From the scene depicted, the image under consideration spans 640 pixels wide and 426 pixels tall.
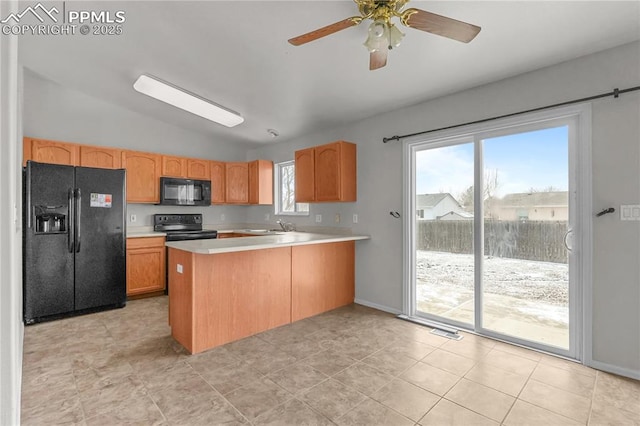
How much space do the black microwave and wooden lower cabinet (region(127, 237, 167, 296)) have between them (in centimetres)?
69

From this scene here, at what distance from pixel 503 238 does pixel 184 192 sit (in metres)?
4.58

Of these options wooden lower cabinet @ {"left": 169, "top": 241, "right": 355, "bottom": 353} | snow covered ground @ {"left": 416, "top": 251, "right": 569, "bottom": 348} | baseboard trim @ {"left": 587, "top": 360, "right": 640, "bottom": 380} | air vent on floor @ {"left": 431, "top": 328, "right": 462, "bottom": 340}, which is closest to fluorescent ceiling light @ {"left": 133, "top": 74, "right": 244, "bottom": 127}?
wooden lower cabinet @ {"left": 169, "top": 241, "right": 355, "bottom": 353}

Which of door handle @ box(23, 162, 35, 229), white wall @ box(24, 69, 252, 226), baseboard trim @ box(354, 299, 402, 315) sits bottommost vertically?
baseboard trim @ box(354, 299, 402, 315)

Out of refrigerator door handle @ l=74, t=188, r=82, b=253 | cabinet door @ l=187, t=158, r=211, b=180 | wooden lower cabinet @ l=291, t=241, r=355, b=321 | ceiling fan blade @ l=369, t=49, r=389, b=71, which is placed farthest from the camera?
cabinet door @ l=187, t=158, r=211, b=180

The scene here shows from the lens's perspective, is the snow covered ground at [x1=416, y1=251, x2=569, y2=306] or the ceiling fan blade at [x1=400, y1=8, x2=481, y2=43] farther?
the snow covered ground at [x1=416, y1=251, x2=569, y2=306]

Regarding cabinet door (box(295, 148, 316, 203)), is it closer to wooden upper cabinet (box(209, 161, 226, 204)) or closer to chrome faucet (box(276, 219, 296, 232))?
chrome faucet (box(276, 219, 296, 232))

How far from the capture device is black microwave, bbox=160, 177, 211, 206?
483 cm

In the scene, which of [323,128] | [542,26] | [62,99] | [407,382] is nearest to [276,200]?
[323,128]

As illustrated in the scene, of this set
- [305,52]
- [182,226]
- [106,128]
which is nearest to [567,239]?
[305,52]

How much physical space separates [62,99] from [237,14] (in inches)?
143

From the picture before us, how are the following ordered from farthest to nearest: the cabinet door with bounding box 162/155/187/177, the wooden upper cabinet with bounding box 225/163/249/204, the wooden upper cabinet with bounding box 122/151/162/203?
the wooden upper cabinet with bounding box 225/163/249/204 < the cabinet door with bounding box 162/155/187/177 < the wooden upper cabinet with bounding box 122/151/162/203

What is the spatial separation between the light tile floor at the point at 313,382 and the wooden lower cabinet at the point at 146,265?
4.03 ft

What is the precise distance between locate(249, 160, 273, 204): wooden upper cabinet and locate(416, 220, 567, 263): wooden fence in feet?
9.73

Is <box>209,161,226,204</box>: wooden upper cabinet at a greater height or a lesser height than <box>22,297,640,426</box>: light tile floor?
greater
